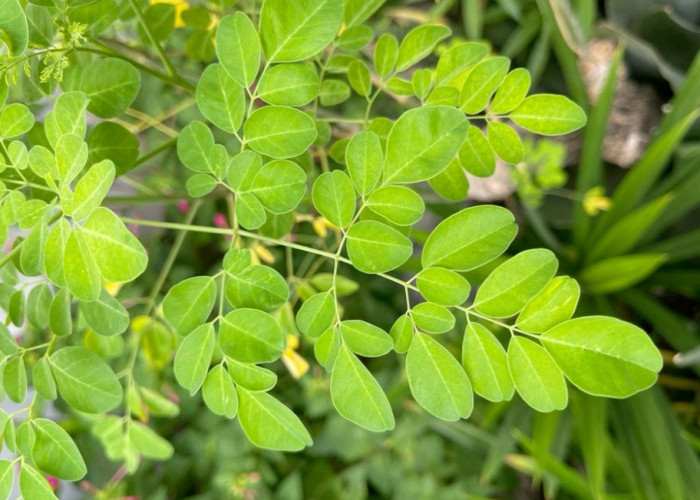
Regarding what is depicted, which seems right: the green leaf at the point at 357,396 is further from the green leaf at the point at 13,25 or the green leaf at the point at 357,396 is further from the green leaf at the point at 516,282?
the green leaf at the point at 13,25

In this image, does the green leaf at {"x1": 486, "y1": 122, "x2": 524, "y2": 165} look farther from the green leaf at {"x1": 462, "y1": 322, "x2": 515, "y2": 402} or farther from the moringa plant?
the green leaf at {"x1": 462, "y1": 322, "x2": 515, "y2": 402}

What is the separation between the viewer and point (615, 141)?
1.23 meters

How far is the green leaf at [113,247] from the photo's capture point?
0.37m

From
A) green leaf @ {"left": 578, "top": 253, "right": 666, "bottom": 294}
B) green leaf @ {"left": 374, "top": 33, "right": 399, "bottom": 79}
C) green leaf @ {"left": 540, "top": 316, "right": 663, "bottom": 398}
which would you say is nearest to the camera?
green leaf @ {"left": 540, "top": 316, "right": 663, "bottom": 398}

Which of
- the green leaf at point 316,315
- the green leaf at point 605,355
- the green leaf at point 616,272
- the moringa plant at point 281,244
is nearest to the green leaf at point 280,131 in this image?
the moringa plant at point 281,244

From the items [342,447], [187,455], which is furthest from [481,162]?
[187,455]

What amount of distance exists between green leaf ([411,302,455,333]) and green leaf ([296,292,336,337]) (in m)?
0.06

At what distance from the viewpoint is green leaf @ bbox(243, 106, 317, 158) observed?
0.44 m

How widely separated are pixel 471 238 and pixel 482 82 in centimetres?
→ 15

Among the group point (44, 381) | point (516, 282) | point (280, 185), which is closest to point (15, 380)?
point (44, 381)

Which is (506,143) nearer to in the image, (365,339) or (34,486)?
(365,339)

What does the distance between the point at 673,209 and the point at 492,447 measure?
0.53m

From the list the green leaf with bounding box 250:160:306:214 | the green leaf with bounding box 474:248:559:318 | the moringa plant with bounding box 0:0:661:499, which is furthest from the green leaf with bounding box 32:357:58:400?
the green leaf with bounding box 474:248:559:318

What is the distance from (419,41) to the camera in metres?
0.56
